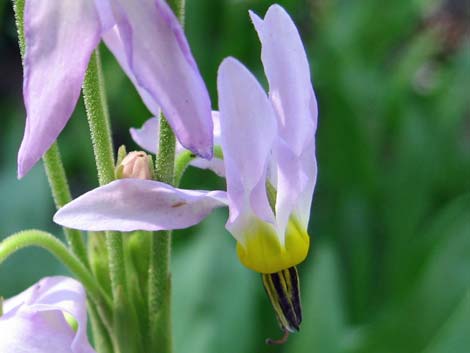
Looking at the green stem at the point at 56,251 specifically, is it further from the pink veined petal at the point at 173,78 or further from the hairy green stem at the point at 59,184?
the pink veined petal at the point at 173,78

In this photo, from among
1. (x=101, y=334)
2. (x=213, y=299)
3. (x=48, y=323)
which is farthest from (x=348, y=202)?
(x=48, y=323)

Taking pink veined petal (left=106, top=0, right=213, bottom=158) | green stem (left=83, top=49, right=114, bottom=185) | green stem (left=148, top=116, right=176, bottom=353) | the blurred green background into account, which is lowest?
the blurred green background

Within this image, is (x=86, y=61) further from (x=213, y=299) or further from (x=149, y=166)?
(x=213, y=299)

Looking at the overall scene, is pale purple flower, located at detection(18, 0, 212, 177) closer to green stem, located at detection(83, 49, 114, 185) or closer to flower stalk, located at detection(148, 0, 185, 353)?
green stem, located at detection(83, 49, 114, 185)

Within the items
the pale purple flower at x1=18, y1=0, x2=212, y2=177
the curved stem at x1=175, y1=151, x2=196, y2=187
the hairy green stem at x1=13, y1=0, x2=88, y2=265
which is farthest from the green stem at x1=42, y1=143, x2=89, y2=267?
the pale purple flower at x1=18, y1=0, x2=212, y2=177

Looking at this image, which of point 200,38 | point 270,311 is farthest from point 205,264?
point 200,38

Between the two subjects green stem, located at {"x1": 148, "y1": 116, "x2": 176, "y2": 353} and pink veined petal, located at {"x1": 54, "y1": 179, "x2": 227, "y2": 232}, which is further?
green stem, located at {"x1": 148, "y1": 116, "x2": 176, "y2": 353}
